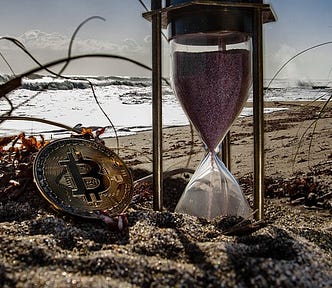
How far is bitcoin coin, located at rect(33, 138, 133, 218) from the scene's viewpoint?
→ 127 cm

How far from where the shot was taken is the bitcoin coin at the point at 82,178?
127 centimetres

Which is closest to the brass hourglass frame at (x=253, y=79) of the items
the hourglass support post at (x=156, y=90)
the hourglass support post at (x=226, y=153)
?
the hourglass support post at (x=156, y=90)

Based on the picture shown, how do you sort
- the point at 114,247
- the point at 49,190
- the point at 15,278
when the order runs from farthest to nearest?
1. the point at 49,190
2. the point at 114,247
3. the point at 15,278

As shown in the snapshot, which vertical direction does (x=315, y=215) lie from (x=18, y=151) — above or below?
below

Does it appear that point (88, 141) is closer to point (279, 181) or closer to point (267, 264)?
point (267, 264)

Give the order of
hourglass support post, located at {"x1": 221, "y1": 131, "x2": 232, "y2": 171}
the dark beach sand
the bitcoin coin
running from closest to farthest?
the dark beach sand → the bitcoin coin → hourglass support post, located at {"x1": 221, "y1": 131, "x2": 232, "y2": 171}

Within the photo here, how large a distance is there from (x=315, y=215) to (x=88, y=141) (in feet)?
2.23

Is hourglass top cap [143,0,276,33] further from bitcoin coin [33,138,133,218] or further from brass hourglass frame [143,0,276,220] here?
bitcoin coin [33,138,133,218]

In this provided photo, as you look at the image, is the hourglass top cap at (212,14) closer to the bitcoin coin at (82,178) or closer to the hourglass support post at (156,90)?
the hourglass support post at (156,90)

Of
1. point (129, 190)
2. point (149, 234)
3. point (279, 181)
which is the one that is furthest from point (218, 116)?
point (279, 181)

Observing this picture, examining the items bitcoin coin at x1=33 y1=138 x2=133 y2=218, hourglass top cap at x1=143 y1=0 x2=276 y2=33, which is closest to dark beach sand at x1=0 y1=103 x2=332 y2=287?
bitcoin coin at x1=33 y1=138 x2=133 y2=218

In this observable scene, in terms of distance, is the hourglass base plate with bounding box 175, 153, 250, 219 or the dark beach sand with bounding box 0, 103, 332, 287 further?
the hourglass base plate with bounding box 175, 153, 250, 219

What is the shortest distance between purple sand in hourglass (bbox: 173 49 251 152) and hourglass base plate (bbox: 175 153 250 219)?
8cm

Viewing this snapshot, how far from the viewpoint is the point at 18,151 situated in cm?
163
